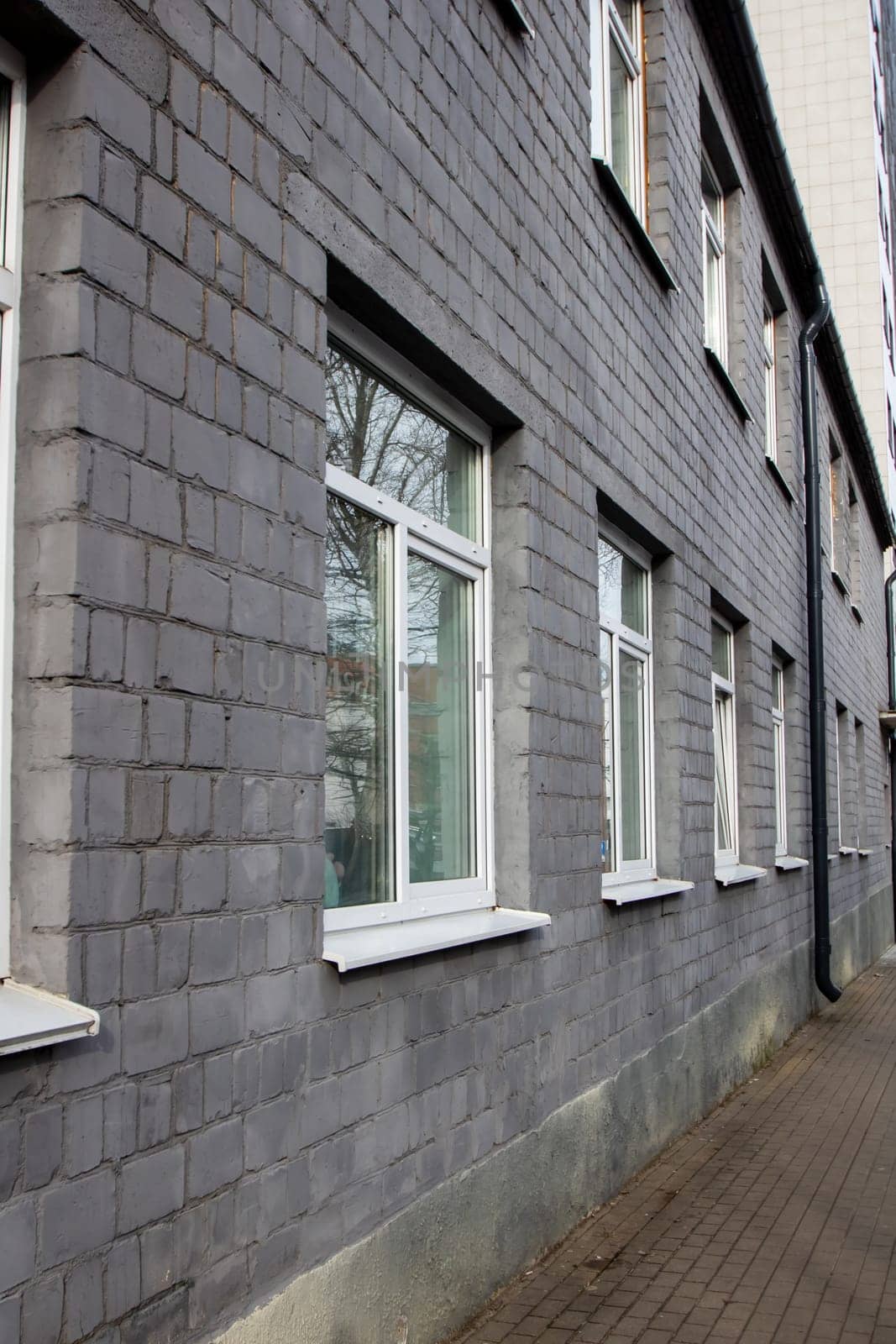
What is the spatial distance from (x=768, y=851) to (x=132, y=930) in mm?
9314

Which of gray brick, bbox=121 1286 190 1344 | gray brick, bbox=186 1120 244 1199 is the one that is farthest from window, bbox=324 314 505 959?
gray brick, bbox=121 1286 190 1344

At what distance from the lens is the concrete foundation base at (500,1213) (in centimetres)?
372

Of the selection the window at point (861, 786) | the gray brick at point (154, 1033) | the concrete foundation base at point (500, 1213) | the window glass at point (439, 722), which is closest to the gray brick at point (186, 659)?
the gray brick at point (154, 1033)

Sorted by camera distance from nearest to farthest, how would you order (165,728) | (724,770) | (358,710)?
(165,728) → (358,710) → (724,770)

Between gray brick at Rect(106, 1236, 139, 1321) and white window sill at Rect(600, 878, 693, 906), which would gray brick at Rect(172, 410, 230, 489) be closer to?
gray brick at Rect(106, 1236, 139, 1321)

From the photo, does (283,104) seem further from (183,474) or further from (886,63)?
(886,63)

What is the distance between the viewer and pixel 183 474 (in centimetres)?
325

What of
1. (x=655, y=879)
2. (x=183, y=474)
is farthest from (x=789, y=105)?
(x=183, y=474)

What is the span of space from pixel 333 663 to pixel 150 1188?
1.77 m

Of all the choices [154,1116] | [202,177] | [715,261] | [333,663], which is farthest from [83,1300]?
[715,261]

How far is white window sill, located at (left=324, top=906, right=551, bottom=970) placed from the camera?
399 cm

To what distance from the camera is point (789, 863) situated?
12.5 metres

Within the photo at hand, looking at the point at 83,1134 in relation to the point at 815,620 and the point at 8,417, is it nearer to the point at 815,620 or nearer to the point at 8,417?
the point at 8,417

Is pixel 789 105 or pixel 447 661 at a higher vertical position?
pixel 789 105
